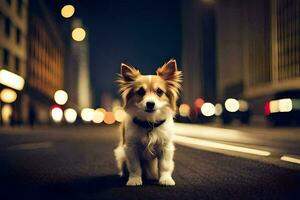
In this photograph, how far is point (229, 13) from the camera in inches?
5753

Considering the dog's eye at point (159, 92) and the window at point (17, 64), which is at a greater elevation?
the window at point (17, 64)

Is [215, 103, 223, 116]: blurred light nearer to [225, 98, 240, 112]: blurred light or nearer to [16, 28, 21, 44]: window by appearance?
[225, 98, 240, 112]: blurred light

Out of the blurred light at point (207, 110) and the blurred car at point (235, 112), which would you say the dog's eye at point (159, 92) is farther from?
the blurred light at point (207, 110)

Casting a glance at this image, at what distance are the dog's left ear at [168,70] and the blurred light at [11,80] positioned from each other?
40.4 meters

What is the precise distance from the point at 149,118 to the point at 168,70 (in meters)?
0.68

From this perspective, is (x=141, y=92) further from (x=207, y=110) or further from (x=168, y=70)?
(x=207, y=110)

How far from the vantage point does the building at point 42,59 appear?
227 ft

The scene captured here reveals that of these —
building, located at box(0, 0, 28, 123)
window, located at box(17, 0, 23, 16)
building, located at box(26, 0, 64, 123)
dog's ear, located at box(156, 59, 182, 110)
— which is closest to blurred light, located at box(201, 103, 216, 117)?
building, located at box(0, 0, 28, 123)

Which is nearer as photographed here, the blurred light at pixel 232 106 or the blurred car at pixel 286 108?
the blurred car at pixel 286 108

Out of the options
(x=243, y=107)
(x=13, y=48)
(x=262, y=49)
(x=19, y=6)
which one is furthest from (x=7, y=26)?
(x=262, y=49)

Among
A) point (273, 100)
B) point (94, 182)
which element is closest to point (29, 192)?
point (94, 182)

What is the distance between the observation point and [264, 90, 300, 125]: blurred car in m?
26.8

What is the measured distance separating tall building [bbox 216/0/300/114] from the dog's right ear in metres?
69.1

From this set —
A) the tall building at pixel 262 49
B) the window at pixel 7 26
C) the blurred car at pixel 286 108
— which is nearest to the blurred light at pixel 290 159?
the blurred car at pixel 286 108
